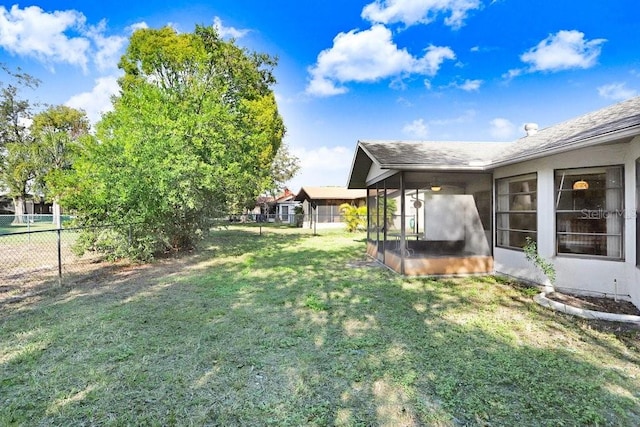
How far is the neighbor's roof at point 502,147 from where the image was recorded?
468 cm

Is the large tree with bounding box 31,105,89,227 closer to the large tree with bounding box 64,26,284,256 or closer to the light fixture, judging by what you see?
the large tree with bounding box 64,26,284,256

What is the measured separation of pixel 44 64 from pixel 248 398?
1660 centimetres

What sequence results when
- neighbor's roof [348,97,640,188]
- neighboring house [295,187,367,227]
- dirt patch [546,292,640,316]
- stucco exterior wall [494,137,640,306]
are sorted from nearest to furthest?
1. neighbor's roof [348,97,640,188]
2. dirt patch [546,292,640,316]
3. stucco exterior wall [494,137,640,306]
4. neighboring house [295,187,367,227]

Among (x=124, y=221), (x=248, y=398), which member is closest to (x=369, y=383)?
(x=248, y=398)

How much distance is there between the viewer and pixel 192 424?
2406 millimetres

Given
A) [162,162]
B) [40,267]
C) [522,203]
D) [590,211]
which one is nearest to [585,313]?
[590,211]

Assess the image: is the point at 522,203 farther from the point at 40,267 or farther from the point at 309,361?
the point at 40,267

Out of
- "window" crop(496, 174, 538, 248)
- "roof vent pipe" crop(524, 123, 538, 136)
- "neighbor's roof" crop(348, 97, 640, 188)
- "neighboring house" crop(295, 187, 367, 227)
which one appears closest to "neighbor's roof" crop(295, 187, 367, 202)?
"neighboring house" crop(295, 187, 367, 227)

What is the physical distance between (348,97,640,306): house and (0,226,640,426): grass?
127 cm

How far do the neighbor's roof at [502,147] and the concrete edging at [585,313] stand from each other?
239 cm

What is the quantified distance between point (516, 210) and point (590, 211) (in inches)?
59.9

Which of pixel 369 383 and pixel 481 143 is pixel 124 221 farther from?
pixel 481 143

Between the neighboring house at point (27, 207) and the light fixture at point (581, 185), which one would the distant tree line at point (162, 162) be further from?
the neighboring house at point (27, 207)

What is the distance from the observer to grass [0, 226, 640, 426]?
2545 millimetres
